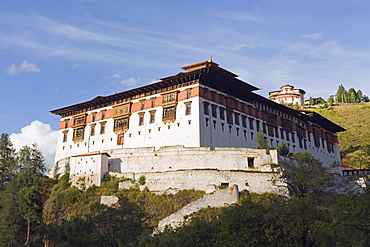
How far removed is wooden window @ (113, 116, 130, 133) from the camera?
7256 cm

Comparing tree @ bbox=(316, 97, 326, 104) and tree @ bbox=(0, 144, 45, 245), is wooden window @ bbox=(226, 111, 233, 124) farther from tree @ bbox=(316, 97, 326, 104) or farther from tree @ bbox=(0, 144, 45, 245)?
tree @ bbox=(316, 97, 326, 104)

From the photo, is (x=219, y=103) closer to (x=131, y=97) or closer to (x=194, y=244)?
(x=131, y=97)

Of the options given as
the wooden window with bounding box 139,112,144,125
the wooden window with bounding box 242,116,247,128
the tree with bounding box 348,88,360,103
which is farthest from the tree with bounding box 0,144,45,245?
the tree with bounding box 348,88,360,103

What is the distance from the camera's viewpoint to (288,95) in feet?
518

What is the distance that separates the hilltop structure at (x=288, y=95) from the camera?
6186 inches

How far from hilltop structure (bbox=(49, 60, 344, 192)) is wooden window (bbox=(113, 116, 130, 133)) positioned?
0.54ft

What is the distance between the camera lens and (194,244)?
35312 mm

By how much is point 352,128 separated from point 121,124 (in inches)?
3055

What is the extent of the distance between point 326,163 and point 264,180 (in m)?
37.5

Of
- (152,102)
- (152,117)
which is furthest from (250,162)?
(152,102)

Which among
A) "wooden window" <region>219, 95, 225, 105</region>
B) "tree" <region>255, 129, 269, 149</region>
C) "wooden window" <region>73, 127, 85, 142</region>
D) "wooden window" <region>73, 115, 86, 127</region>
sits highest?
"wooden window" <region>219, 95, 225, 105</region>

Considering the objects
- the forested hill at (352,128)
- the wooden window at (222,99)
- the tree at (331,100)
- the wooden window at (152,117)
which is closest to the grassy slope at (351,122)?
the forested hill at (352,128)

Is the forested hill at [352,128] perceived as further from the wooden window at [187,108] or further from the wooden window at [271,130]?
A: the wooden window at [187,108]

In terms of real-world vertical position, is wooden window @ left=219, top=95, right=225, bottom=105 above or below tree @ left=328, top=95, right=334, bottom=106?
below
